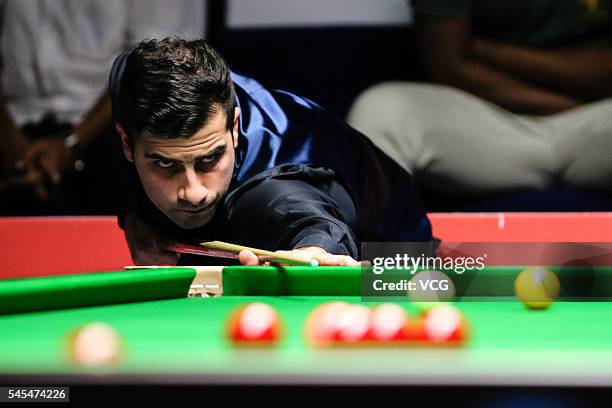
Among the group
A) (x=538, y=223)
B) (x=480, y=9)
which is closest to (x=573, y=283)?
(x=538, y=223)

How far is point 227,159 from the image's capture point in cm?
253

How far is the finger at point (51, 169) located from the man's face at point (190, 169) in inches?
65.3

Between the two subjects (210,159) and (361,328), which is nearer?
(361,328)

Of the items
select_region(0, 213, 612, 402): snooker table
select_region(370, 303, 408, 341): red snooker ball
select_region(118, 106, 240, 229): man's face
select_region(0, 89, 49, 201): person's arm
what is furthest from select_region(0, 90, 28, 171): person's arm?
select_region(370, 303, 408, 341): red snooker ball

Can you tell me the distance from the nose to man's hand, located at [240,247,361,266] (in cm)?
37

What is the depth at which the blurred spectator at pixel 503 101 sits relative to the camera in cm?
411

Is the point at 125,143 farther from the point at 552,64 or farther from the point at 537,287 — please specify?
the point at 552,64

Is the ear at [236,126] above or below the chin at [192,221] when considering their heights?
above

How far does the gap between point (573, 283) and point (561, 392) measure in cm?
88

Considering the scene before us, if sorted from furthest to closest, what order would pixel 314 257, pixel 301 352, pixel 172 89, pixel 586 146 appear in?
pixel 586 146
pixel 172 89
pixel 314 257
pixel 301 352

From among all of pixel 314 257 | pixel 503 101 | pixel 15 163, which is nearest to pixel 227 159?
pixel 314 257

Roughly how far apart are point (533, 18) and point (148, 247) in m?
2.21

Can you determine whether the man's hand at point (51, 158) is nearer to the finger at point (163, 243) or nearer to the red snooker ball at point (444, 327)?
the finger at point (163, 243)

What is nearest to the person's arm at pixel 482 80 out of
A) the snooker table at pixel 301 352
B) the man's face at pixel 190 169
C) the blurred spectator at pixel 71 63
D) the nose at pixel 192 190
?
the blurred spectator at pixel 71 63
